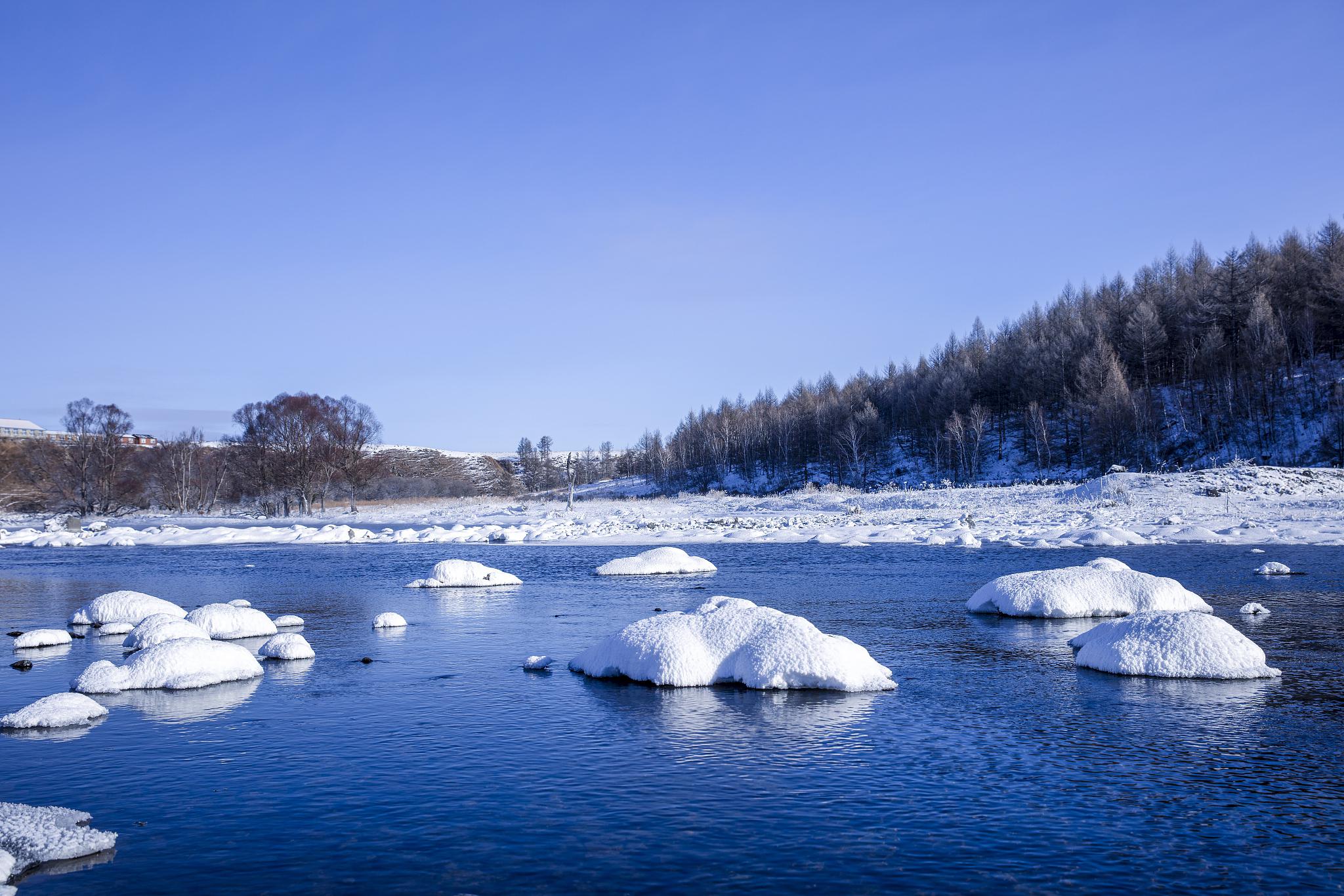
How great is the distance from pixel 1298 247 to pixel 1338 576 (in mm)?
74428

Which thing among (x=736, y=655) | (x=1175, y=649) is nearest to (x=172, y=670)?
(x=736, y=655)

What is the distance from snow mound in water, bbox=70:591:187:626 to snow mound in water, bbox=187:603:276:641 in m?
2.05

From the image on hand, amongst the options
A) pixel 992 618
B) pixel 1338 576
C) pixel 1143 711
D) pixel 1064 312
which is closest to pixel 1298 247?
pixel 1064 312

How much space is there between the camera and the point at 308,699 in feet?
45.8

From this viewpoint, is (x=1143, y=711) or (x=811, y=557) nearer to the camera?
(x=1143, y=711)

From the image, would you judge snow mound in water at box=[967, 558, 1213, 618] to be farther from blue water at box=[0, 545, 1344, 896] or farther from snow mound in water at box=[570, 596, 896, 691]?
snow mound in water at box=[570, 596, 896, 691]

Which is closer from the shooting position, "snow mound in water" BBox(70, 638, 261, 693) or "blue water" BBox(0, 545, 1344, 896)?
"blue water" BBox(0, 545, 1344, 896)

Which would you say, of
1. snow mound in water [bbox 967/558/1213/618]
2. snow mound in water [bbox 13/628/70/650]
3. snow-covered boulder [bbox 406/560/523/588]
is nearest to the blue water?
snow mound in water [bbox 13/628/70/650]

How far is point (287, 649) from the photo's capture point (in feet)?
56.0

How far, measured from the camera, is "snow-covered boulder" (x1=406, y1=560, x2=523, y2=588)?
94.5 ft

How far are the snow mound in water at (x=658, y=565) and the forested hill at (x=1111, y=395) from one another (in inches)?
1987

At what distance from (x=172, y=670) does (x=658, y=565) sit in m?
17.5

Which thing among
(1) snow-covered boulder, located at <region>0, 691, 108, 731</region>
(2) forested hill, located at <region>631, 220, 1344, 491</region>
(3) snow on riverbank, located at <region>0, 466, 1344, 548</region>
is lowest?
(1) snow-covered boulder, located at <region>0, 691, 108, 731</region>

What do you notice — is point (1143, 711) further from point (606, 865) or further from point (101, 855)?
point (101, 855)
